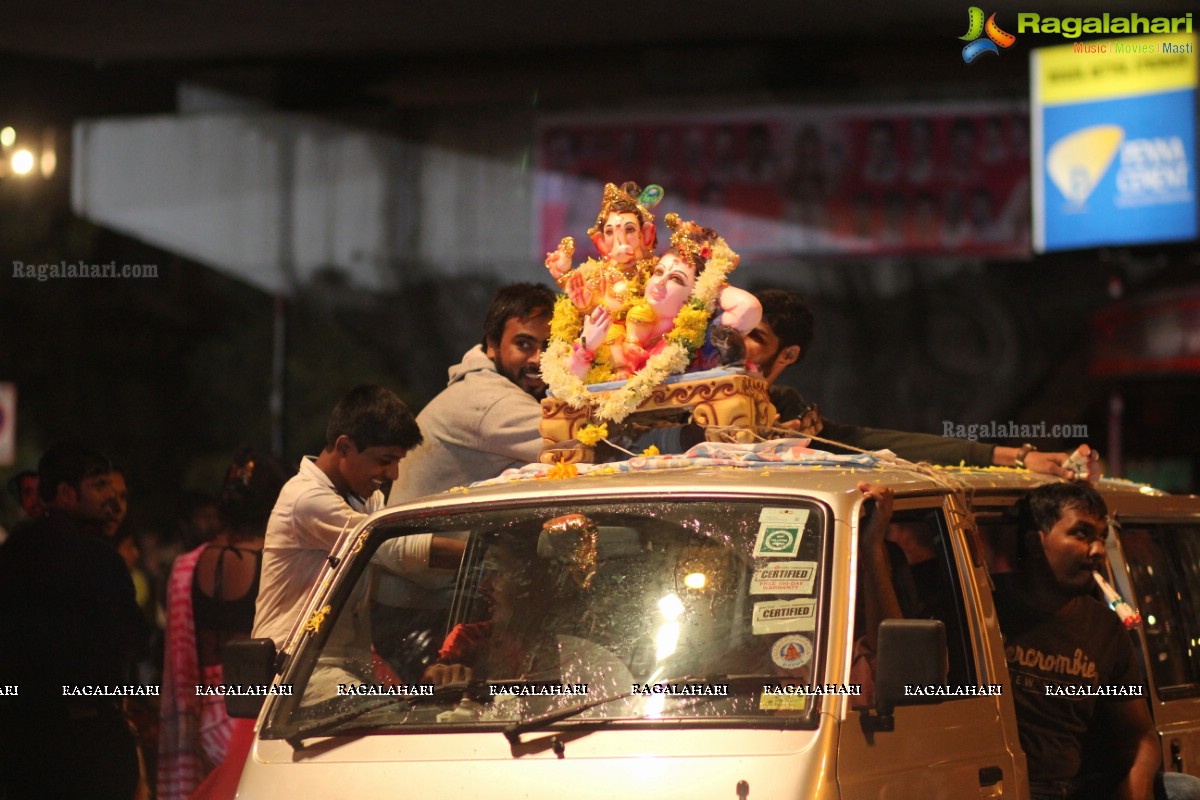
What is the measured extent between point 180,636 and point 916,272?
11.6m

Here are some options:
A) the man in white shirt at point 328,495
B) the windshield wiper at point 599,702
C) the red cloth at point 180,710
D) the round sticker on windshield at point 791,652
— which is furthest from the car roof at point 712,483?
the red cloth at point 180,710

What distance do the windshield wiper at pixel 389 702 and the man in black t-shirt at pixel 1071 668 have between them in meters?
1.71

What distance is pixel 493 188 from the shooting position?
684 inches

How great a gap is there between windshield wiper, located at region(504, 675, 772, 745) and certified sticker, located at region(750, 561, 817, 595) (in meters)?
0.23

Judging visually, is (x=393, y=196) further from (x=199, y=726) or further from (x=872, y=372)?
(x=199, y=726)

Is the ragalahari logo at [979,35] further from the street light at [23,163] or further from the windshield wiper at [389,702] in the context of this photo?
the street light at [23,163]

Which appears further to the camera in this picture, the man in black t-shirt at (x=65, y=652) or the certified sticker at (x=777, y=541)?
the man in black t-shirt at (x=65, y=652)

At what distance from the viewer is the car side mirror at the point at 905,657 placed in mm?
3371

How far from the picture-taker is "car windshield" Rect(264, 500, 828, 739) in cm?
354

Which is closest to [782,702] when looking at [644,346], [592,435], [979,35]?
[592,435]

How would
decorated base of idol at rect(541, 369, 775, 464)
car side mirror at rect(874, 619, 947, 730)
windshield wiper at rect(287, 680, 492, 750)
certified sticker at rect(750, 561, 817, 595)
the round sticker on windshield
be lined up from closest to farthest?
car side mirror at rect(874, 619, 947, 730), the round sticker on windshield, certified sticker at rect(750, 561, 817, 595), windshield wiper at rect(287, 680, 492, 750), decorated base of idol at rect(541, 369, 775, 464)

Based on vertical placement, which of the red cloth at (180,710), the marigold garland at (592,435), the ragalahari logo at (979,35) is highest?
the ragalahari logo at (979,35)

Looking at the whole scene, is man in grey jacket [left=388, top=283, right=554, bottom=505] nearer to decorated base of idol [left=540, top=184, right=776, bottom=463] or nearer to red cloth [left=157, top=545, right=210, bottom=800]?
decorated base of idol [left=540, top=184, right=776, bottom=463]

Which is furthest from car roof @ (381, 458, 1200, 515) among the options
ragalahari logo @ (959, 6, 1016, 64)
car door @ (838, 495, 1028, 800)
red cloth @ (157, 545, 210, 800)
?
ragalahari logo @ (959, 6, 1016, 64)
